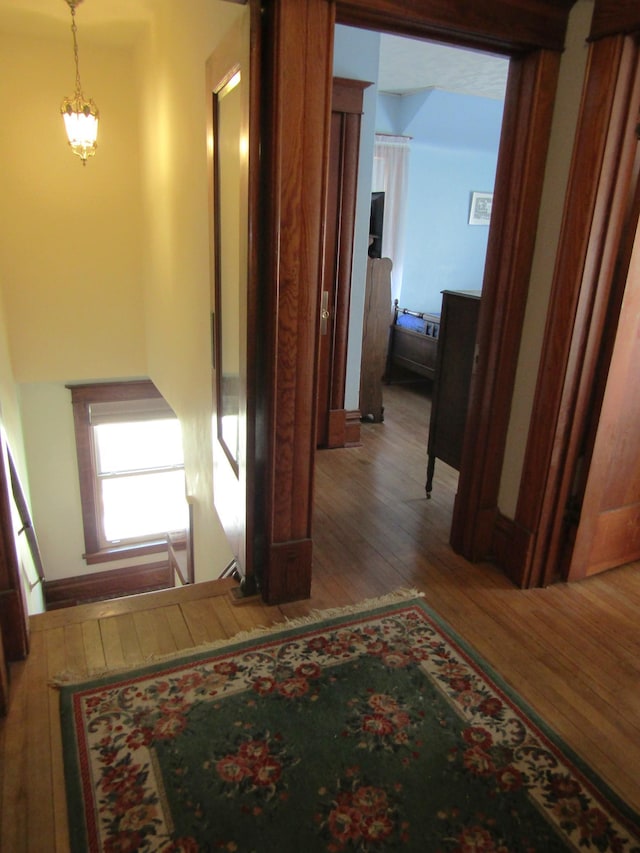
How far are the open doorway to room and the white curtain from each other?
11mm

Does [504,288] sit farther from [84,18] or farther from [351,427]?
[84,18]

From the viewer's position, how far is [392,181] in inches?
252

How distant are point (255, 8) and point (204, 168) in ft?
3.63

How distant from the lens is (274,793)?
58.6 inches

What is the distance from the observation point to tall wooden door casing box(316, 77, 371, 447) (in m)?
3.50

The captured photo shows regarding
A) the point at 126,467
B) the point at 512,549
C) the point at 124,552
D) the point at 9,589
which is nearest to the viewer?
the point at 9,589

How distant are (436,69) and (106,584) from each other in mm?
6078

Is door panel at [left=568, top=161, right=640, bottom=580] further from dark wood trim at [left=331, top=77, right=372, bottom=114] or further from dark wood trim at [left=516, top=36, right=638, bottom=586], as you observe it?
dark wood trim at [left=331, top=77, right=372, bottom=114]

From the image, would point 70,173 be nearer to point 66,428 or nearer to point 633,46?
point 66,428

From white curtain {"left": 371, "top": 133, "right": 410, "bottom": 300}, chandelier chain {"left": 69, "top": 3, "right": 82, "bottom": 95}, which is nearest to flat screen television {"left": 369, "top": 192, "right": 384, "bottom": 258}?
white curtain {"left": 371, "top": 133, "right": 410, "bottom": 300}

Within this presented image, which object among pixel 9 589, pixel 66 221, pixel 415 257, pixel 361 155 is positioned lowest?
pixel 9 589

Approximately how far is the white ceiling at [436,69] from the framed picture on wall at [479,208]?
122 centimetres

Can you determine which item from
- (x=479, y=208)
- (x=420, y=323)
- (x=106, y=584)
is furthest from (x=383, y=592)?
(x=479, y=208)

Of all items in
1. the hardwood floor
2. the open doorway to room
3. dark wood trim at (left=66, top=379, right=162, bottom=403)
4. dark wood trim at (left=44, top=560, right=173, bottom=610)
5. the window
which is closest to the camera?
the hardwood floor
